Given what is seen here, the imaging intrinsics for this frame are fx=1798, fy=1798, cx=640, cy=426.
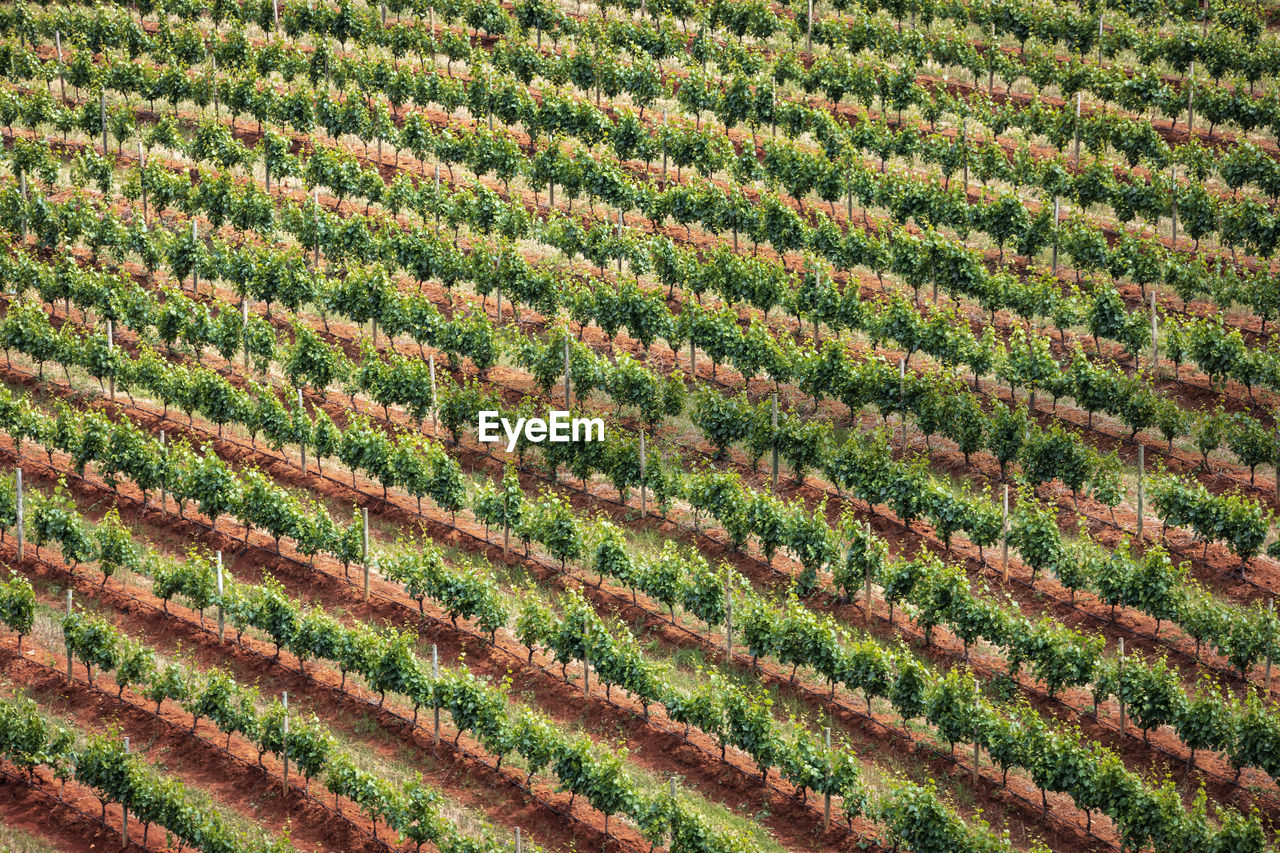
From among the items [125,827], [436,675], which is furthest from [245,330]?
[125,827]

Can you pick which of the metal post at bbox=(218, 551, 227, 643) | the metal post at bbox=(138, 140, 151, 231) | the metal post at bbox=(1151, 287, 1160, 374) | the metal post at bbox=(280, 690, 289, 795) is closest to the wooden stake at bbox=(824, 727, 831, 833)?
the metal post at bbox=(280, 690, 289, 795)

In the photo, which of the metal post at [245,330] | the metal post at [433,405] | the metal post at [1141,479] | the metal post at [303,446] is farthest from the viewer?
the metal post at [245,330]

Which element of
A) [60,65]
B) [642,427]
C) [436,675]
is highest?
[60,65]

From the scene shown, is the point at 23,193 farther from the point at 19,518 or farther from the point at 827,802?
the point at 827,802

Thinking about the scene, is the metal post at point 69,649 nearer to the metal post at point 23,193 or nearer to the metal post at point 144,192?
the metal post at point 144,192

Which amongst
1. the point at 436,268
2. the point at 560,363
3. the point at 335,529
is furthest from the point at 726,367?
the point at 335,529

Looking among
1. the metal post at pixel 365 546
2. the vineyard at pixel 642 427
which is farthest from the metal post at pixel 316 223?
the metal post at pixel 365 546

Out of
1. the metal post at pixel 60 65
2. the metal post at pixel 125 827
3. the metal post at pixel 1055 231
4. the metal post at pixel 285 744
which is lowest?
the metal post at pixel 125 827

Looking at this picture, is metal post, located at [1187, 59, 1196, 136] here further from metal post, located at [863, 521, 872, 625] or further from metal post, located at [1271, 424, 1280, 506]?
metal post, located at [863, 521, 872, 625]

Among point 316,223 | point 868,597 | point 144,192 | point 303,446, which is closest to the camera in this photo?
point 868,597
